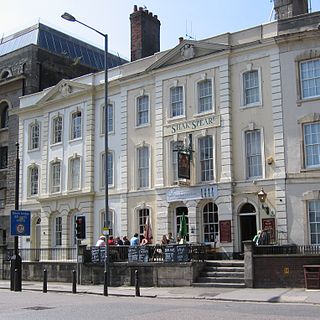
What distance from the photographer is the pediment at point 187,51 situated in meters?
29.3

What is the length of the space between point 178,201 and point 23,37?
23.0 metres

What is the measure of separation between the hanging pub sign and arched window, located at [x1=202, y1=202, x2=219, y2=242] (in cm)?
197

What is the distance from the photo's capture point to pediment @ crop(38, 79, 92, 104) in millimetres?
35669

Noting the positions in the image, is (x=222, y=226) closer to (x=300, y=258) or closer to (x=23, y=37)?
(x=300, y=258)

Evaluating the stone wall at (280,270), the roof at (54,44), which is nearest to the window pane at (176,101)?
the stone wall at (280,270)

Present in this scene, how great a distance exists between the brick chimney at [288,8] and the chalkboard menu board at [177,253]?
1377 cm

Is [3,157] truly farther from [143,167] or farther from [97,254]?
[97,254]

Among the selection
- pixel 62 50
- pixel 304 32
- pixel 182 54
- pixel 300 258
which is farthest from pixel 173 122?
pixel 62 50

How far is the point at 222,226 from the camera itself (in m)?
27.6

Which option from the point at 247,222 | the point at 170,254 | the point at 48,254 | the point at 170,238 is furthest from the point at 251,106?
the point at 48,254

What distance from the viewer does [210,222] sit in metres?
28.8

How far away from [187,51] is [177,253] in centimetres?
1133

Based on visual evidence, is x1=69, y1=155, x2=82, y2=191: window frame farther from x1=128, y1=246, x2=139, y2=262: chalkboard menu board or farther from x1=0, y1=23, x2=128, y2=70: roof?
x1=0, y1=23, x2=128, y2=70: roof

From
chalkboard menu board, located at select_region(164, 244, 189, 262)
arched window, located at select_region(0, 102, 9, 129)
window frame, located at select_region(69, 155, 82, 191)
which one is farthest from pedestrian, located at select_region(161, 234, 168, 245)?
arched window, located at select_region(0, 102, 9, 129)
